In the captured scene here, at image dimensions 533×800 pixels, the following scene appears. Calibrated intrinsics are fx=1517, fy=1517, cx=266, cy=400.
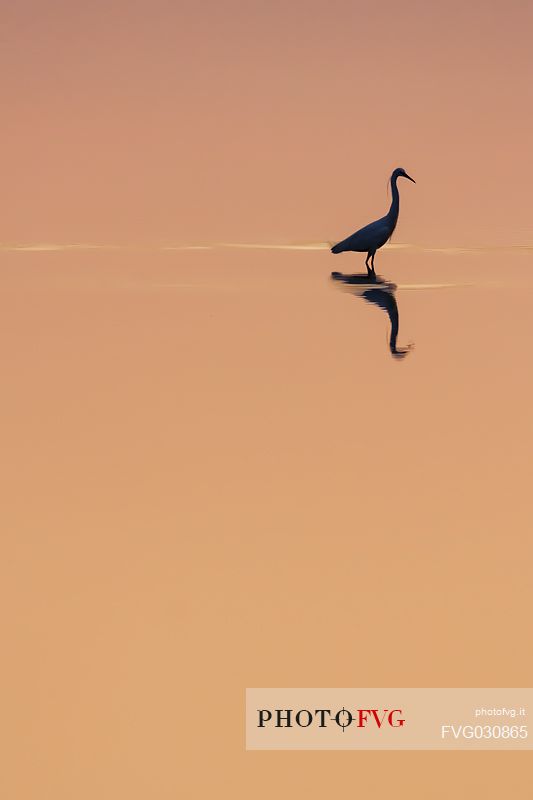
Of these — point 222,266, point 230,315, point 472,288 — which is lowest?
point 230,315

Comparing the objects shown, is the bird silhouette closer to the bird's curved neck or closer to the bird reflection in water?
the bird's curved neck

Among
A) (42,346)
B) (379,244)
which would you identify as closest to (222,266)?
(379,244)

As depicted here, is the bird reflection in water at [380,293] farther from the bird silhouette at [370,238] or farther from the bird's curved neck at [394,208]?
the bird's curved neck at [394,208]

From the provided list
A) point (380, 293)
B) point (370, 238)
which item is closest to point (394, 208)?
point (370, 238)

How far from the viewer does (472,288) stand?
707cm

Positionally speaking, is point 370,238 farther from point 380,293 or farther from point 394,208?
point 380,293

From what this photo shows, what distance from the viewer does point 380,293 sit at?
705cm

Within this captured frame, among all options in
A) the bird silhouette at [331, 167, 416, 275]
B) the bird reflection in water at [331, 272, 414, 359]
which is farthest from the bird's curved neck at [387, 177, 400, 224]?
the bird reflection in water at [331, 272, 414, 359]

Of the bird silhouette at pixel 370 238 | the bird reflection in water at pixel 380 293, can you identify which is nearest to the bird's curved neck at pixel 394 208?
the bird silhouette at pixel 370 238

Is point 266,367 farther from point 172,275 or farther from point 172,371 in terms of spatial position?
point 172,275

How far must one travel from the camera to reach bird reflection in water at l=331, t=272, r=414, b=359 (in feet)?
18.8

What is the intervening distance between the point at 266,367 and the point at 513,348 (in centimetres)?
96

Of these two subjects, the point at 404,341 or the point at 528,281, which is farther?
the point at 528,281

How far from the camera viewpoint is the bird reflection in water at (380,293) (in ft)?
18.8
